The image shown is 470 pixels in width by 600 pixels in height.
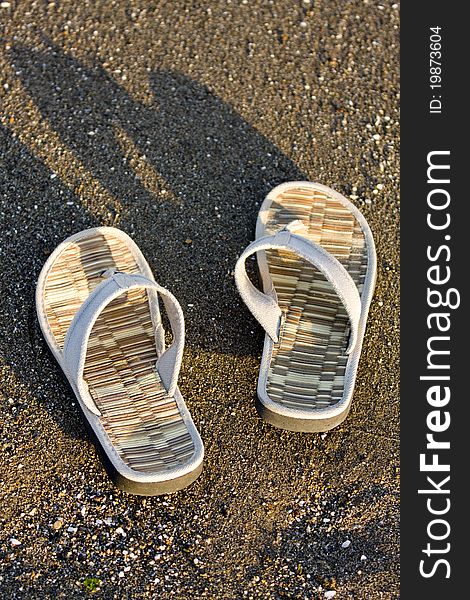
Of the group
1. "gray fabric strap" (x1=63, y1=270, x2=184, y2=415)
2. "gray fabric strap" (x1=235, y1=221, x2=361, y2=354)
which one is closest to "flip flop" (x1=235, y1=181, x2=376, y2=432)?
"gray fabric strap" (x1=235, y1=221, x2=361, y2=354)

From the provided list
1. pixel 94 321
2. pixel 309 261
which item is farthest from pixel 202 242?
pixel 94 321

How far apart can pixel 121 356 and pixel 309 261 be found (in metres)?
0.53

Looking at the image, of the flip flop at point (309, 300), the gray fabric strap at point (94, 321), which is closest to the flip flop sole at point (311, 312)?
the flip flop at point (309, 300)

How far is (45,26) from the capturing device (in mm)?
3064

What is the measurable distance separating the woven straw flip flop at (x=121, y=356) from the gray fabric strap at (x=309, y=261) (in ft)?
0.70

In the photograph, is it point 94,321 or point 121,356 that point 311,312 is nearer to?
point 121,356

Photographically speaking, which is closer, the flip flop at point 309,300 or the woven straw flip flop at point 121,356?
the woven straw flip flop at point 121,356

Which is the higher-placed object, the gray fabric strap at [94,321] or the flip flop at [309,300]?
the gray fabric strap at [94,321]

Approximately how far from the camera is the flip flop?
91.7 inches

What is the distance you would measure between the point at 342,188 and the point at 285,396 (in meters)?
0.72

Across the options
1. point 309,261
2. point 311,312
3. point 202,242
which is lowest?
point 311,312

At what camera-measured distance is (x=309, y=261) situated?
7.56 feet

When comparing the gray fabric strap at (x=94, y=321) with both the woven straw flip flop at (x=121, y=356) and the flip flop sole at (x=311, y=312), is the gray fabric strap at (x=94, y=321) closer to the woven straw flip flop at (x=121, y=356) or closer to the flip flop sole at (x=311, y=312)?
the woven straw flip flop at (x=121, y=356)

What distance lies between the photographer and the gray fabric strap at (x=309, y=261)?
2.31 meters
